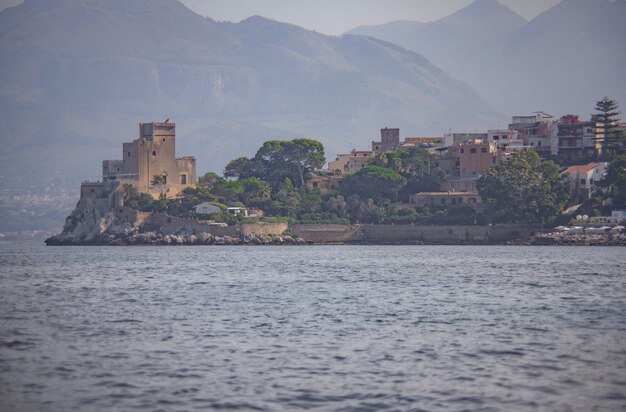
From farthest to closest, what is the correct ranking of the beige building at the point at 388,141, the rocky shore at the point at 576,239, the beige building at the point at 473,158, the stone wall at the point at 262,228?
1. the beige building at the point at 388,141
2. the beige building at the point at 473,158
3. the stone wall at the point at 262,228
4. the rocky shore at the point at 576,239

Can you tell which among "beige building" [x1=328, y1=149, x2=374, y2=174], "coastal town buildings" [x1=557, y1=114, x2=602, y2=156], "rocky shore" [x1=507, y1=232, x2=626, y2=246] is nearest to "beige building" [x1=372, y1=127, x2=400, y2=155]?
"beige building" [x1=328, y1=149, x2=374, y2=174]

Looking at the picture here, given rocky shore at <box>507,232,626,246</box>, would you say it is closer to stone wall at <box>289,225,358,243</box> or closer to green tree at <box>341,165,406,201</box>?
stone wall at <box>289,225,358,243</box>

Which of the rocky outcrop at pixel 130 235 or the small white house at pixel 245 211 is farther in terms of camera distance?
the small white house at pixel 245 211

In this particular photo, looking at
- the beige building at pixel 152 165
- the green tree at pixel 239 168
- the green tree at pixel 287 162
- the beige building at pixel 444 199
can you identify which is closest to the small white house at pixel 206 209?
the beige building at pixel 152 165

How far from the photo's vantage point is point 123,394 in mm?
25609

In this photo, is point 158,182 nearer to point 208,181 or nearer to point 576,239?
point 208,181

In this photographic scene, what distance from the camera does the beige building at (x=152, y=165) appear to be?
11462 cm

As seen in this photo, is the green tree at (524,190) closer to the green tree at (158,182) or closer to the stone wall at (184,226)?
the stone wall at (184,226)

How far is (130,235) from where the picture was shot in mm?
106812

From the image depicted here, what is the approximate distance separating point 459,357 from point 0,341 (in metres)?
12.1

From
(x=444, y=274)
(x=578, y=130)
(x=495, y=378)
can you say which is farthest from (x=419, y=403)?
(x=578, y=130)

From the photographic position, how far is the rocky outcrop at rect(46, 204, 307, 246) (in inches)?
4146

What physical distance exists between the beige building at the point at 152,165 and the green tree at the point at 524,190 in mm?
29879

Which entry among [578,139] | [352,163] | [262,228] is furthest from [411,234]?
[352,163]
